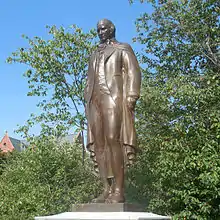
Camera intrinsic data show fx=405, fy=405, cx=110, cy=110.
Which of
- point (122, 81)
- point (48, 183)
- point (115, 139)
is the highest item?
point (122, 81)

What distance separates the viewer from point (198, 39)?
10.8 meters

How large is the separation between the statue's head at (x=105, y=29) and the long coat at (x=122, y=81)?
0.15 meters

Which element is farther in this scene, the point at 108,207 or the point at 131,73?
the point at 131,73

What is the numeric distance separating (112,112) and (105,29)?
47.3 inches

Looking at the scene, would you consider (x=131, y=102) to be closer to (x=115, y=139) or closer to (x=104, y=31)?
(x=115, y=139)

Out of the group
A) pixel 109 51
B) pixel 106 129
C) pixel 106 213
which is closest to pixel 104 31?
pixel 109 51

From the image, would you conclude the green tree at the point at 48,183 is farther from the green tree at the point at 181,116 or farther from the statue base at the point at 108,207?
the statue base at the point at 108,207

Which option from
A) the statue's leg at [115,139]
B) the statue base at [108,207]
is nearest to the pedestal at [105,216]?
the statue base at [108,207]

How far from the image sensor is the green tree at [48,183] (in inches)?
430

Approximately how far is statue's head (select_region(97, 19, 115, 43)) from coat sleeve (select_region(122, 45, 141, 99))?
1.05ft

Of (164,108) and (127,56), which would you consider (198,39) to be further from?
(127,56)

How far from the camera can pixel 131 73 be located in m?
5.12

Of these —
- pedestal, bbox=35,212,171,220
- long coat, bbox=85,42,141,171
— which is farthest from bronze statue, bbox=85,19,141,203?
pedestal, bbox=35,212,171,220

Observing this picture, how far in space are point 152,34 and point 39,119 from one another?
4618 mm
